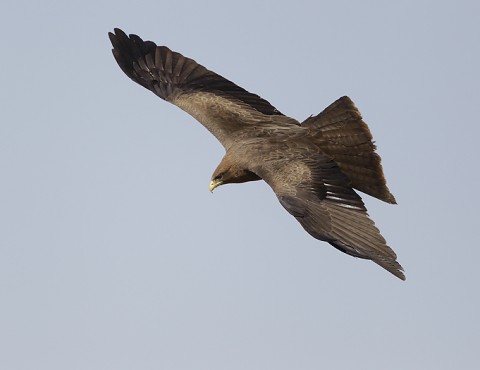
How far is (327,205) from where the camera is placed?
563 inches

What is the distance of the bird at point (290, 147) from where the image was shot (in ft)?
45.5

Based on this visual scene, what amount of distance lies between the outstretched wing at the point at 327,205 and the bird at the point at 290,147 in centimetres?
1

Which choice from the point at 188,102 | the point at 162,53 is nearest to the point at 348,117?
the point at 188,102

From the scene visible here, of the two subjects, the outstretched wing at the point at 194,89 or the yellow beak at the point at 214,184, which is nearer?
the yellow beak at the point at 214,184

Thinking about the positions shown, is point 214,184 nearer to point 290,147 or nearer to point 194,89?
point 290,147

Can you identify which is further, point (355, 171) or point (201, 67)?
point (201, 67)

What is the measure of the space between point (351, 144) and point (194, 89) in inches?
134

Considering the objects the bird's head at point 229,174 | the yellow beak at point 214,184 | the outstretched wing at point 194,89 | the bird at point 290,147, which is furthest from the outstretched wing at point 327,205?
the outstretched wing at point 194,89

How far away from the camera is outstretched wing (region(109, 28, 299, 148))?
55.1 ft

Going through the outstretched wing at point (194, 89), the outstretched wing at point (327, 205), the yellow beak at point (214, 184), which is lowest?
the outstretched wing at point (327, 205)

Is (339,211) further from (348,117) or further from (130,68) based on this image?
(130,68)

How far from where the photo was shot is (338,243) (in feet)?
43.1

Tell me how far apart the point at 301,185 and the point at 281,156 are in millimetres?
773

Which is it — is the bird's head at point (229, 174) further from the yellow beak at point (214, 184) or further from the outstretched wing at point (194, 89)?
the outstretched wing at point (194, 89)
